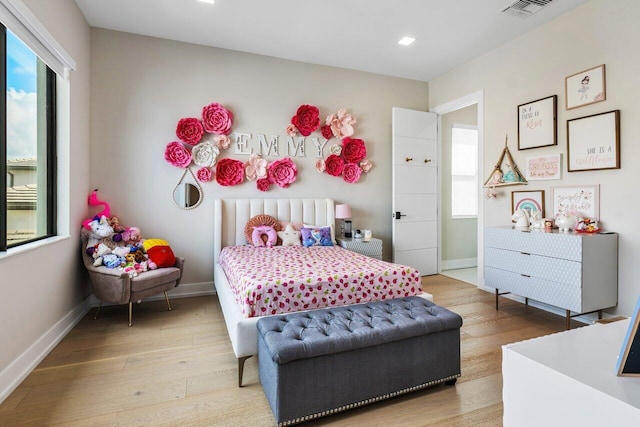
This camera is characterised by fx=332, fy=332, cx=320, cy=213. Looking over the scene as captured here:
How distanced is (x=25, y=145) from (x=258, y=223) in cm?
214

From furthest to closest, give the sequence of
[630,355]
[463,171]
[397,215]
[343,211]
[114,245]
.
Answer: [463,171] < [397,215] < [343,211] < [114,245] < [630,355]

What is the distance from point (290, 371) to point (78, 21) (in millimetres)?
3634

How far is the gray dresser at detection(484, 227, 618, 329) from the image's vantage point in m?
2.68

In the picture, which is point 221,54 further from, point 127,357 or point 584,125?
point 584,125

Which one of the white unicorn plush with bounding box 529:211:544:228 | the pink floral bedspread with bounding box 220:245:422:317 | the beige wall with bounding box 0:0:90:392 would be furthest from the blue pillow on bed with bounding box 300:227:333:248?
the beige wall with bounding box 0:0:90:392

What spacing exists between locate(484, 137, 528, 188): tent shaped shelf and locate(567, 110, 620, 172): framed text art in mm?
540

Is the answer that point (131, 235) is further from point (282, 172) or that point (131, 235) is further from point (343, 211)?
point (343, 211)

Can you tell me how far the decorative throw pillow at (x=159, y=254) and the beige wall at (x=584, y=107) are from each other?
11.9ft

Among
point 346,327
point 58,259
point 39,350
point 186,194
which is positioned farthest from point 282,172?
point 39,350

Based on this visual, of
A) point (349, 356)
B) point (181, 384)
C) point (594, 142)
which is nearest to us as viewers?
point (349, 356)

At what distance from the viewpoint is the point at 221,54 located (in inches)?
156

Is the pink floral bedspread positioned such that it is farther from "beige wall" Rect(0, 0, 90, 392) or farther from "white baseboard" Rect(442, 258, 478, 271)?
"white baseboard" Rect(442, 258, 478, 271)

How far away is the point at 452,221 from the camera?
17.7 feet

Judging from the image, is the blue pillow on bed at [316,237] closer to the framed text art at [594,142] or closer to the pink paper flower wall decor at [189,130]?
the pink paper flower wall decor at [189,130]
